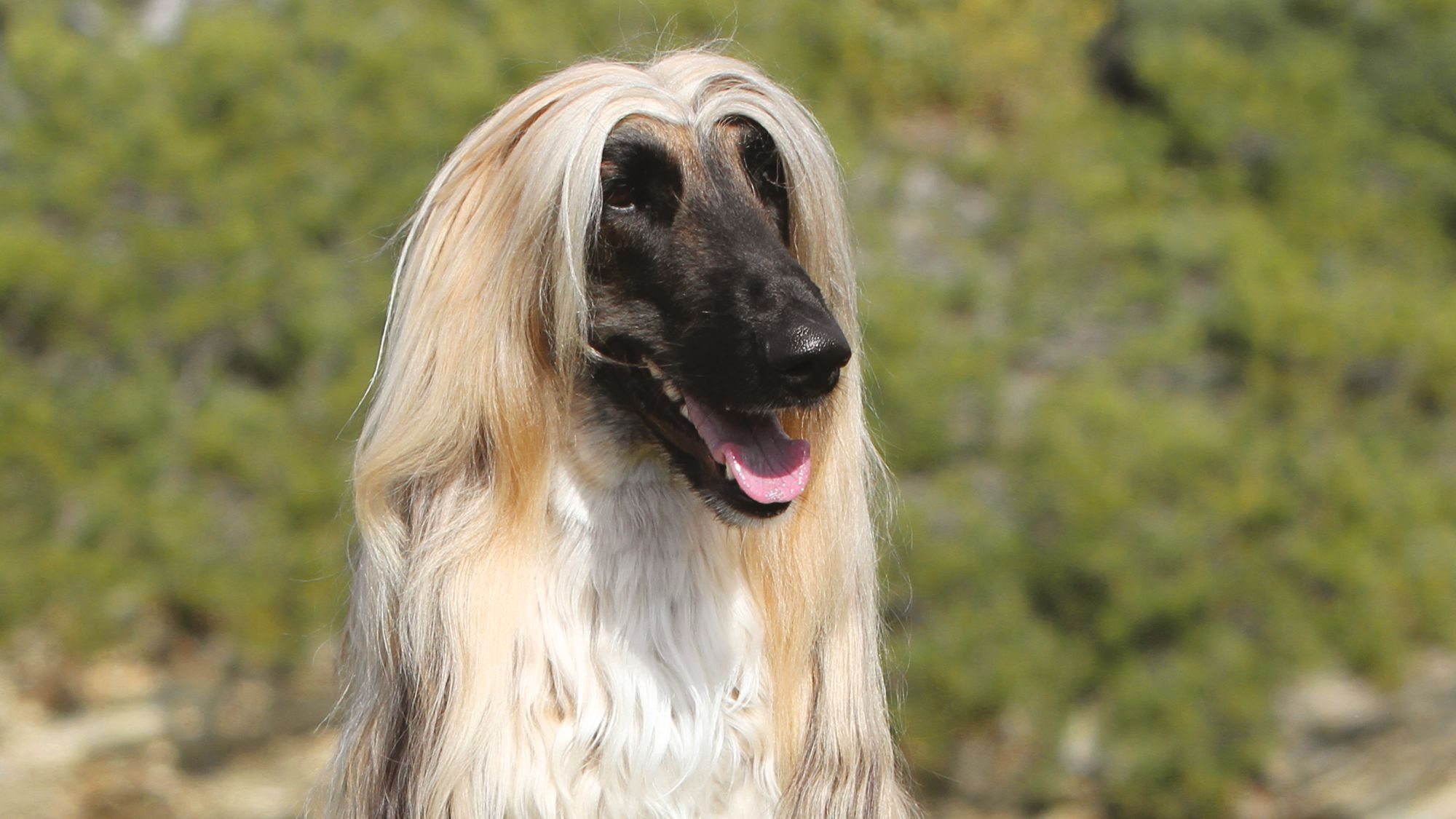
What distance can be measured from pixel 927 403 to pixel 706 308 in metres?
4.16

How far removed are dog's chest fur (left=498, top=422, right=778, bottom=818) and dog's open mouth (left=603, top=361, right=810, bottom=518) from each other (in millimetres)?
81

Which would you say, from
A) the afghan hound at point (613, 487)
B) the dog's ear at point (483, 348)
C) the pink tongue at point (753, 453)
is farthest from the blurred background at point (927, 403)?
the dog's ear at point (483, 348)

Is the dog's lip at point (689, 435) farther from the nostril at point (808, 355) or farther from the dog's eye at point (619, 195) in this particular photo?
the dog's eye at point (619, 195)

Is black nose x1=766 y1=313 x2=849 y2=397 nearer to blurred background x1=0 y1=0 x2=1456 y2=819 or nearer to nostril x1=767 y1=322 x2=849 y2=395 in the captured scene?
nostril x1=767 y1=322 x2=849 y2=395

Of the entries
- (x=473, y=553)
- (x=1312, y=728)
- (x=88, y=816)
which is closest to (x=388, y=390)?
(x=473, y=553)

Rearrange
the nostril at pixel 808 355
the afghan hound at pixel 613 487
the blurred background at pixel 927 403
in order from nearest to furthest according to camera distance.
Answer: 1. the nostril at pixel 808 355
2. the afghan hound at pixel 613 487
3. the blurred background at pixel 927 403

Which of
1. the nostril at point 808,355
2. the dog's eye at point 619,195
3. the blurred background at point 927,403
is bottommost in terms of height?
the blurred background at point 927,403

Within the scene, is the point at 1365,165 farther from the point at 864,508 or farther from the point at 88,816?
the point at 88,816

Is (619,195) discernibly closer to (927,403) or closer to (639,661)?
(639,661)

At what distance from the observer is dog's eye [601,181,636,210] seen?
213 centimetres

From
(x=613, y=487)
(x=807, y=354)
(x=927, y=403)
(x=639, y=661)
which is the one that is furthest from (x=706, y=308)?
(x=927, y=403)

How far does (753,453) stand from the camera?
2086mm

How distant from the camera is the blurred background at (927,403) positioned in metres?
5.51

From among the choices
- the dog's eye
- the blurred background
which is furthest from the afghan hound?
the blurred background
